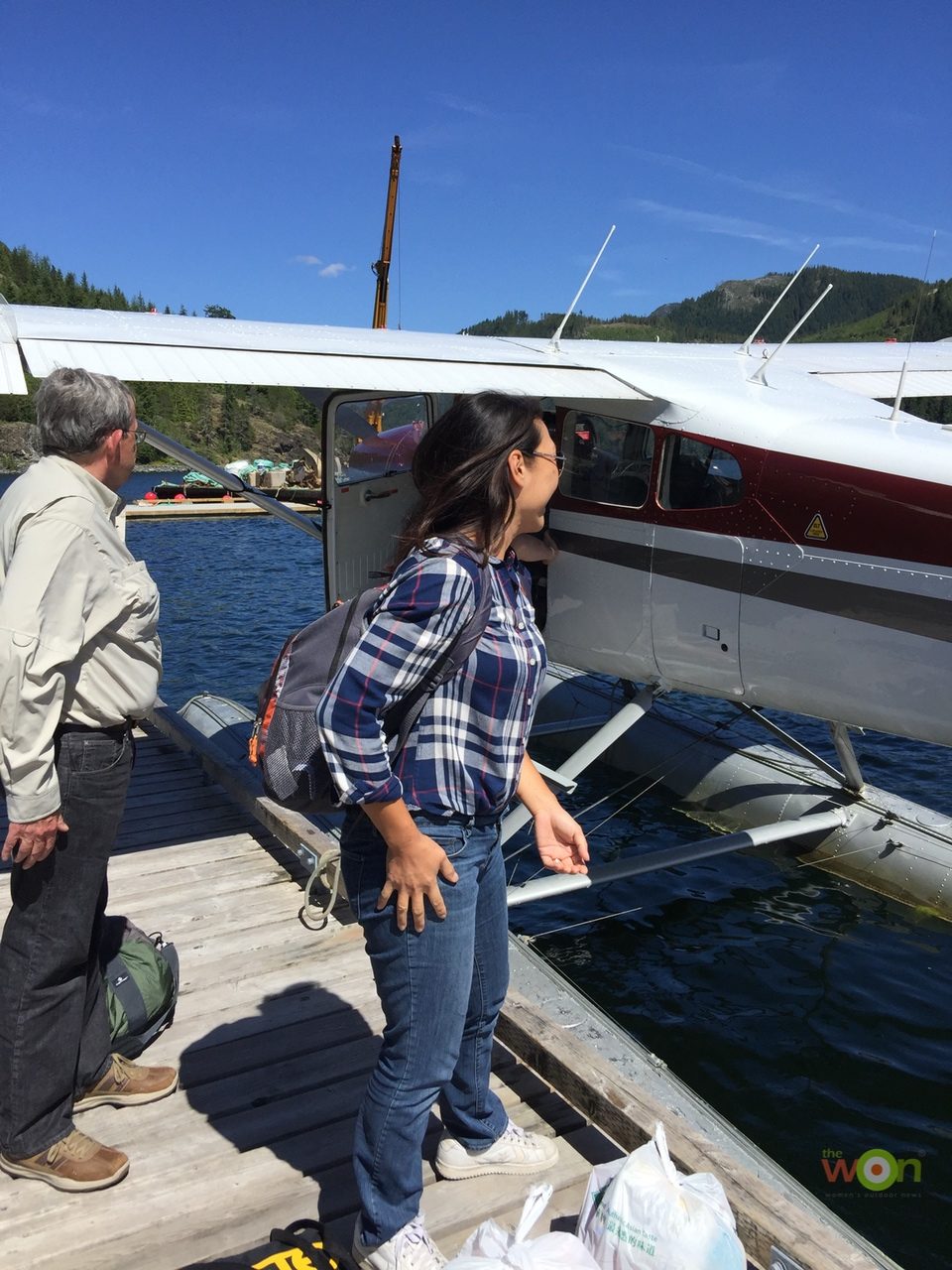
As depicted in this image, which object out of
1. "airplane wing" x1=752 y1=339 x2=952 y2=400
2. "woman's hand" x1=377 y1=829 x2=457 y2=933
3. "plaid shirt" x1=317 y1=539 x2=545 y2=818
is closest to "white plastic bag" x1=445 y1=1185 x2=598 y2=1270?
"woman's hand" x1=377 y1=829 x2=457 y2=933

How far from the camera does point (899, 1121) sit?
15.8 ft

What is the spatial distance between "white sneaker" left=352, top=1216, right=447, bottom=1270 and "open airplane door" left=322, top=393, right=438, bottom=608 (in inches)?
196

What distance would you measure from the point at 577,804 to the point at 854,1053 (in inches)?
155

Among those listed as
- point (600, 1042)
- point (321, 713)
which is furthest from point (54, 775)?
point (600, 1042)

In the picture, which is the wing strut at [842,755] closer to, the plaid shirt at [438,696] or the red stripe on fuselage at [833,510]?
the red stripe on fuselage at [833,510]

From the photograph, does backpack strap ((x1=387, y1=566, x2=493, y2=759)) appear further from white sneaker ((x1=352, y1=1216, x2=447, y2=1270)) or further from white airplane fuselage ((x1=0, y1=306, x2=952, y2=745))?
white airplane fuselage ((x1=0, y1=306, x2=952, y2=745))

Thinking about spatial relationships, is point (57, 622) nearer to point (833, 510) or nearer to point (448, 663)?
point (448, 663)

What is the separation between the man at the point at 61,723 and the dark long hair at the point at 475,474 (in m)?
0.83

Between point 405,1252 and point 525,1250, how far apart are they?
31 centimetres

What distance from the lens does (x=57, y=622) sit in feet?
7.47

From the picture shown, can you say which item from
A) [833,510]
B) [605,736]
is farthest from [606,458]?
[605,736]

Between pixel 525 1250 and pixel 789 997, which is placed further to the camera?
pixel 789 997

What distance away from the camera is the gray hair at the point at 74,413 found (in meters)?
2.47

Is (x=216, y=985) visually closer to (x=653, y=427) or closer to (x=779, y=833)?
(x=653, y=427)
